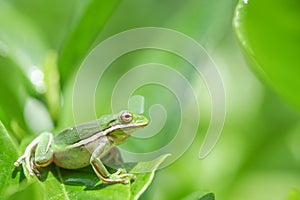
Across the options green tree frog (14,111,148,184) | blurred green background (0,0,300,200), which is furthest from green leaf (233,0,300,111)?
green tree frog (14,111,148,184)

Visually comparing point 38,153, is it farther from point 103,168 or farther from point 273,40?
point 273,40

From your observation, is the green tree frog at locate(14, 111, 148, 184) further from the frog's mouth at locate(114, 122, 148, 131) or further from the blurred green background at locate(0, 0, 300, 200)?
the blurred green background at locate(0, 0, 300, 200)

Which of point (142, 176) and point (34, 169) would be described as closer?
point (142, 176)

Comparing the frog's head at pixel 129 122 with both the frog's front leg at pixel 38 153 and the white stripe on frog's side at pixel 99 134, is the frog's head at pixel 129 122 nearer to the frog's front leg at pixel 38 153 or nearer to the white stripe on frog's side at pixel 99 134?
the white stripe on frog's side at pixel 99 134

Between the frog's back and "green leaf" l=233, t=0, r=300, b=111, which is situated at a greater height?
"green leaf" l=233, t=0, r=300, b=111

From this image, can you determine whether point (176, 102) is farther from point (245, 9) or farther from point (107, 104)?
point (245, 9)

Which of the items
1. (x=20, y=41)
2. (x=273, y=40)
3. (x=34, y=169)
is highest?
(x=273, y=40)

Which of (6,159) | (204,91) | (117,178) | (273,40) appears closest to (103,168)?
(117,178)
